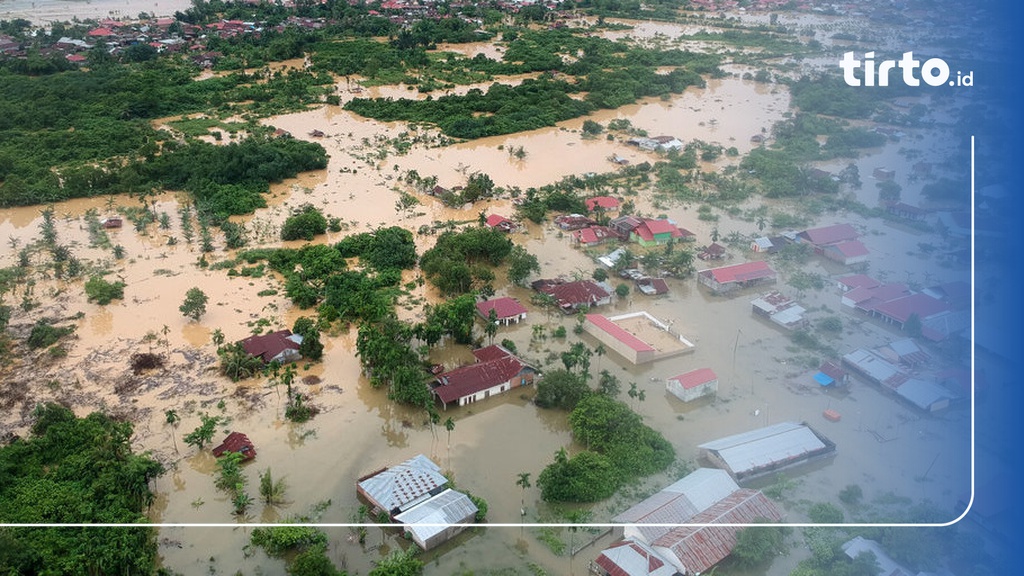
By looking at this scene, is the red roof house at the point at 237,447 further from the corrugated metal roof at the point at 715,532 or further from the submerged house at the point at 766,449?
the submerged house at the point at 766,449

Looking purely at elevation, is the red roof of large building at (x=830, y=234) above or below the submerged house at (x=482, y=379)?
above

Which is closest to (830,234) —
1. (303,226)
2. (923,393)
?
(923,393)

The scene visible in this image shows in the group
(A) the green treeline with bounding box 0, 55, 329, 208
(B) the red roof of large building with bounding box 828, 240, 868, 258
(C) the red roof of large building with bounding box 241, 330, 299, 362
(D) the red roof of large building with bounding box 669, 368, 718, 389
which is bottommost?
(D) the red roof of large building with bounding box 669, 368, 718, 389

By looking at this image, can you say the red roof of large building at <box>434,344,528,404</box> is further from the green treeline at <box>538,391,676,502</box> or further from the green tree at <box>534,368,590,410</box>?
the green treeline at <box>538,391,676,502</box>

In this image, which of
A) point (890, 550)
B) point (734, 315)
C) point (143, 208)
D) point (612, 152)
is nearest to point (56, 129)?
point (143, 208)

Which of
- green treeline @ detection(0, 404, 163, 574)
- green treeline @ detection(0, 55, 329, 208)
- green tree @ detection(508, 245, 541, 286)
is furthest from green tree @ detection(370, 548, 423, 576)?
green treeline @ detection(0, 55, 329, 208)

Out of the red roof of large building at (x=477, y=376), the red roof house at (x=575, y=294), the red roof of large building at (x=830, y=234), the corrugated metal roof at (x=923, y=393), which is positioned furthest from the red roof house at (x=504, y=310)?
the red roof of large building at (x=830, y=234)

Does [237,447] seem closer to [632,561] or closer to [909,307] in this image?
[632,561]

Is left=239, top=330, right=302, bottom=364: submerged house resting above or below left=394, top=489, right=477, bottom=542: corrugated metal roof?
above

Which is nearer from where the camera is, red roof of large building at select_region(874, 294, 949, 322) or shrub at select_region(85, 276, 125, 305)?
red roof of large building at select_region(874, 294, 949, 322)
